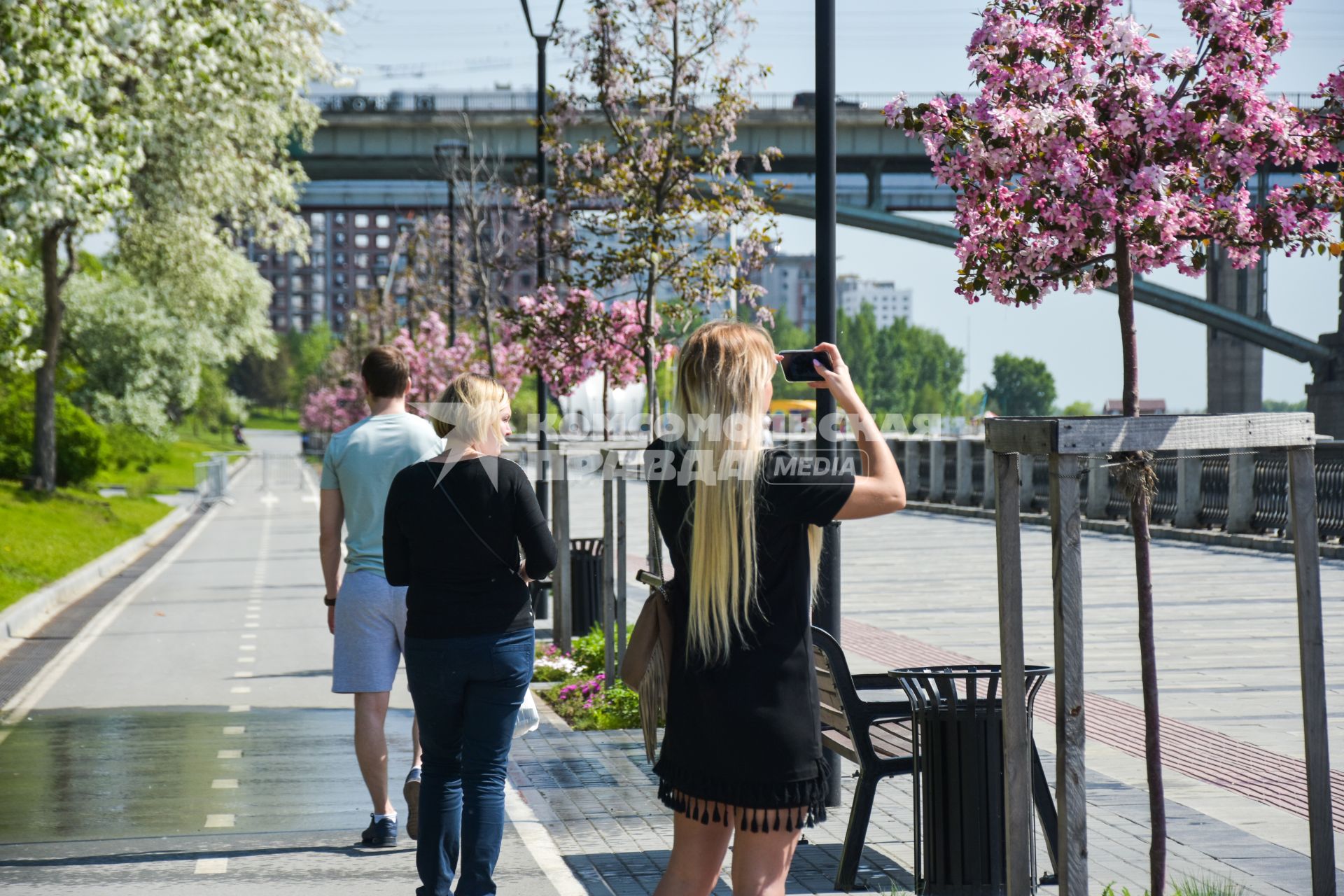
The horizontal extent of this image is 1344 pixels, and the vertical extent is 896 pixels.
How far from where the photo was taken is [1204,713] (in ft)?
28.1

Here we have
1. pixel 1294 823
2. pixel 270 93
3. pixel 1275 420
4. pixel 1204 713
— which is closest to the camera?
pixel 1275 420

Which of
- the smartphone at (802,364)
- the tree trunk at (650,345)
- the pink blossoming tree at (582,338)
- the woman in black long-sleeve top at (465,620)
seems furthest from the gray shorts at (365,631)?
the pink blossoming tree at (582,338)

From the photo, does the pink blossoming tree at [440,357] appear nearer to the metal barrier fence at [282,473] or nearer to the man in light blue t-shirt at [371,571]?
the metal barrier fence at [282,473]

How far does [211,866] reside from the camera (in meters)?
5.73

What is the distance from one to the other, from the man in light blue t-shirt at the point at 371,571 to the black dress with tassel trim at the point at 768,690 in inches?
105

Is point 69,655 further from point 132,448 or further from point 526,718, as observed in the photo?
point 132,448

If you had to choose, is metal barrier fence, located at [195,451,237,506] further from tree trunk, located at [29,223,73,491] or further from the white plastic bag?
the white plastic bag

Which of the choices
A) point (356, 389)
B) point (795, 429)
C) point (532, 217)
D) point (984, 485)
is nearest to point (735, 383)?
point (532, 217)

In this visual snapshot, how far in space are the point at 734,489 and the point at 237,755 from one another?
549 cm

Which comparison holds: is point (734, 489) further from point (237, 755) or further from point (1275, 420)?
point (237, 755)

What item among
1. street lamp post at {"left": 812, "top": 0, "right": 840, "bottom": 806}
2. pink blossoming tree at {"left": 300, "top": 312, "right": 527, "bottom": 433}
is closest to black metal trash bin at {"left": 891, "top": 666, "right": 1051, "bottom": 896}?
street lamp post at {"left": 812, "top": 0, "right": 840, "bottom": 806}

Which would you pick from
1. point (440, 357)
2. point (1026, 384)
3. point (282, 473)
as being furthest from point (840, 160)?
point (1026, 384)

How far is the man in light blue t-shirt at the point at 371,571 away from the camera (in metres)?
5.87

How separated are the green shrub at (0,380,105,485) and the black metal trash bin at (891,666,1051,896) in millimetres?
28681
